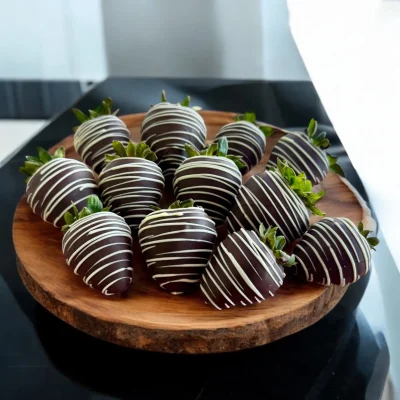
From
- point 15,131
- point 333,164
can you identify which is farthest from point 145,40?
point 333,164

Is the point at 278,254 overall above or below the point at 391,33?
below

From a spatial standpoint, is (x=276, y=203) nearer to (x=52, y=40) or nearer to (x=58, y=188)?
(x=58, y=188)

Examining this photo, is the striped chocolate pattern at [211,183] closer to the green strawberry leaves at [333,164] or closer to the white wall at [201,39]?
the green strawberry leaves at [333,164]

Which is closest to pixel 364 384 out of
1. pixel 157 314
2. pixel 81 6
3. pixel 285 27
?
pixel 157 314

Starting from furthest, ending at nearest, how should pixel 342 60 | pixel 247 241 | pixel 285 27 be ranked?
1. pixel 285 27
2. pixel 342 60
3. pixel 247 241

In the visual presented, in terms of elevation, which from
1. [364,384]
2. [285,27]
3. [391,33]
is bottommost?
[364,384]

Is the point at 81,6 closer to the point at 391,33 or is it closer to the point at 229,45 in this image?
the point at 229,45

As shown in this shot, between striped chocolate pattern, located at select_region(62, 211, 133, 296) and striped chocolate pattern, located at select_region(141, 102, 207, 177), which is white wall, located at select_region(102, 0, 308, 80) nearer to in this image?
striped chocolate pattern, located at select_region(141, 102, 207, 177)
